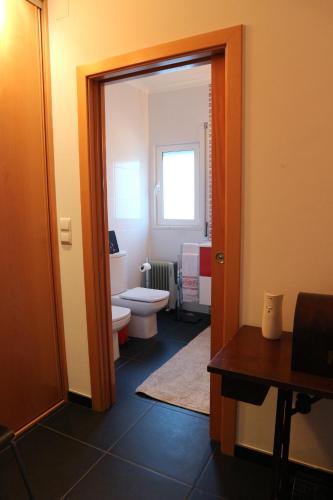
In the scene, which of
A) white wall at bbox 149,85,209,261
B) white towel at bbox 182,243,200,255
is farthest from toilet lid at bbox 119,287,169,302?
white wall at bbox 149,85,209,261

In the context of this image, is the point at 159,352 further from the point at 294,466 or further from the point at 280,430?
the point at 280,430

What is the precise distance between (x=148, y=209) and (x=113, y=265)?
1150 millimetres

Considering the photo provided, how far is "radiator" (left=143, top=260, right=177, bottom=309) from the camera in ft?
12.3

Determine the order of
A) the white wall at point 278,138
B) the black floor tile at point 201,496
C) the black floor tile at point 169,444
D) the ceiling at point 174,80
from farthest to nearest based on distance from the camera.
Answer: the ceiling at point 174,80, the black floor tile at point 169,444, the black floor tile at point 201,496, the white wall at point 278,138

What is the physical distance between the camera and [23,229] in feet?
5.97

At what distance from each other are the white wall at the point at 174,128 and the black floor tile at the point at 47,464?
7.76 feet

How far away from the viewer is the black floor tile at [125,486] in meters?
1.45

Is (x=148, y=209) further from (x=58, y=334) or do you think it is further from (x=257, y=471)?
(x=257, y=471)

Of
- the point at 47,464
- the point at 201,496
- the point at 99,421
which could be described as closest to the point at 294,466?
the point at 201,496

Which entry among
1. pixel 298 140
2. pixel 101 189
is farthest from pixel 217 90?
pixel 101 189

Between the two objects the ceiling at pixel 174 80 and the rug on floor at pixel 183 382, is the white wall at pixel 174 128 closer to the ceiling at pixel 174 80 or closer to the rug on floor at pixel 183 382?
the ceiling at pixel 174 80

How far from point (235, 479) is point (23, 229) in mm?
1624

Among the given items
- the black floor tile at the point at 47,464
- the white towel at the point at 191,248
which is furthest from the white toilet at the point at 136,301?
the black floor tile at the point at 47,464

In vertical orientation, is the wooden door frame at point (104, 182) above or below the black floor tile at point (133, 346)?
above
